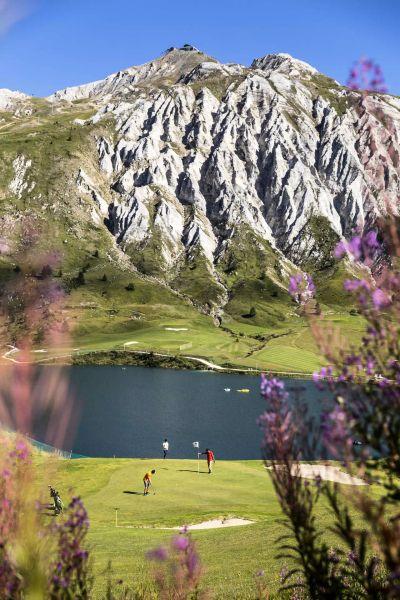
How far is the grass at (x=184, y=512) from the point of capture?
22906mm

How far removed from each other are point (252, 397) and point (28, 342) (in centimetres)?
15940

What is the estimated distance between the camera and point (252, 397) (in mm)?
162125

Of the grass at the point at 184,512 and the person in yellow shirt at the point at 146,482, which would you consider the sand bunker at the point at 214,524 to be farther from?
the person in yellow shirt at the point at 146,482

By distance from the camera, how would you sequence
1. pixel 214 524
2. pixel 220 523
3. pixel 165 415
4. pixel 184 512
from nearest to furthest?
pixel 214 524 < pixel 220 523 < pixel 184 512 < pixel 165 415

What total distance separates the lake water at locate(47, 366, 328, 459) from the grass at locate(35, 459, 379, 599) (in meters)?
43.1

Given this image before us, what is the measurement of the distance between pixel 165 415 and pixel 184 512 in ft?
313

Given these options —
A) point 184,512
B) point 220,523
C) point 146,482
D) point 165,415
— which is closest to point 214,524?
point 220,523

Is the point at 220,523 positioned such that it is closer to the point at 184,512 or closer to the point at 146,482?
the point at 184,512

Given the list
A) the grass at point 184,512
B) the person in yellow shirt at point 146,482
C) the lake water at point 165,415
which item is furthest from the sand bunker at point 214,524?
the lake water at point 165,415

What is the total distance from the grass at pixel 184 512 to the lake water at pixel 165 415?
43.1m

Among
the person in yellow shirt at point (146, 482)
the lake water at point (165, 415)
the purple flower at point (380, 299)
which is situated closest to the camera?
the purple flower at point (380, 299)

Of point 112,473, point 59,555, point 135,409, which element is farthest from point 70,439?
point 59,555

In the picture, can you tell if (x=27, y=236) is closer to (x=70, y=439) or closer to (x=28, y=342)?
(x=28, y=342)

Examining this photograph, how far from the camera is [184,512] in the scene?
1510 inches
